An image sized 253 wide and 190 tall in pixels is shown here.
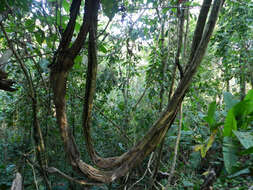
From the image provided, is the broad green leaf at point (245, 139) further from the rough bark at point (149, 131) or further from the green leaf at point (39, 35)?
the green leaf at point (39, 35)

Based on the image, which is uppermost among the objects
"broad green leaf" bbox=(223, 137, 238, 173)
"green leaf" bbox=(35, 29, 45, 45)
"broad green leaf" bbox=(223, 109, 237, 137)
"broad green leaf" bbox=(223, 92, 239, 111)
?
"green leaf" bbox=(35, 29, 45, 45)

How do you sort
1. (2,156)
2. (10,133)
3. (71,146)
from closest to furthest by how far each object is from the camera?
(71,146)
(2,156)
(10,133)

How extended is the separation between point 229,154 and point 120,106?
3.27ft

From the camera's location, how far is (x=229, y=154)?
1.32 m

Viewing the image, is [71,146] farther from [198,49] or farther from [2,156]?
[2,156]

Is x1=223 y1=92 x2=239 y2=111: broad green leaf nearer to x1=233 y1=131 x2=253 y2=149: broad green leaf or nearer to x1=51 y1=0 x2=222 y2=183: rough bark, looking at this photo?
x1=233 y1=131 x2=253 y2=149: broad green leaf

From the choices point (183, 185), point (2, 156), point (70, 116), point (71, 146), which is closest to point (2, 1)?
point (71, 146)

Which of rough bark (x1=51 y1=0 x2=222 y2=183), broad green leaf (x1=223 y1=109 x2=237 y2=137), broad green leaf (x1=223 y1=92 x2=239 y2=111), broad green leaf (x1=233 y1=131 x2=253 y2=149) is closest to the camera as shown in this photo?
rough bark (x1=51 y1=0 x2=222 y2=183)

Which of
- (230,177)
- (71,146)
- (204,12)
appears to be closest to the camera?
(204,12)

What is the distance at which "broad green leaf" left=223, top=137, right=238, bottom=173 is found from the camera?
128cm

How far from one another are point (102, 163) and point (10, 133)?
85.0 inches

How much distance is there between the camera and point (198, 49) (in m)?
0.71

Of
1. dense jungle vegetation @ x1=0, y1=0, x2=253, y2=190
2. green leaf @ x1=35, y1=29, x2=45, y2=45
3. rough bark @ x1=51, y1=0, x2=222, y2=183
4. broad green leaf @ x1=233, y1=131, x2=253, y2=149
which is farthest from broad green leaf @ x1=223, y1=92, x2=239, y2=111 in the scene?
green leaf @ x1=35, y1=29, x2=45, y2=45

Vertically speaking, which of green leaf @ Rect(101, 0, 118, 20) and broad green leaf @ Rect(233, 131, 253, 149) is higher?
green leaf @ Rect(101, 0, 118, 20)
